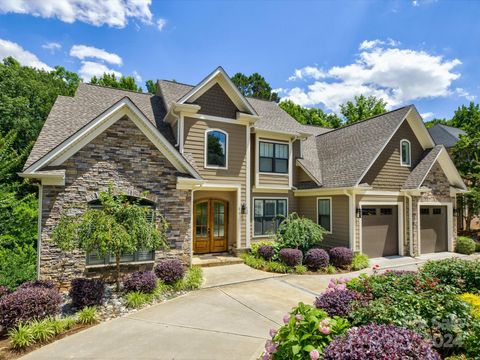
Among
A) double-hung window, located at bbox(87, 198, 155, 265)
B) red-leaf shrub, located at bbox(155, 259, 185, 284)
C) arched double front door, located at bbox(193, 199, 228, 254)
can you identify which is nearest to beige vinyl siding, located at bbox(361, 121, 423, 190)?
arched double front door, located at bbox(193, 199, 228, 254)

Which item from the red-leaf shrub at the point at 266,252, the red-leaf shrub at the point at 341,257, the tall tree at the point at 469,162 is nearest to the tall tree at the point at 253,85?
the tall tree at the point at 469,162

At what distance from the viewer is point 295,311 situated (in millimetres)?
4516

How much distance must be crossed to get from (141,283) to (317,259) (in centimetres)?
706

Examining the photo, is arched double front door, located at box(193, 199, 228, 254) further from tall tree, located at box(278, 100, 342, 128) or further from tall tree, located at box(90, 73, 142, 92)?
tall tree, located at box(278, 100, 342, 128)

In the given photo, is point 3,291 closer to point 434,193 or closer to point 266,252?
point 266,252

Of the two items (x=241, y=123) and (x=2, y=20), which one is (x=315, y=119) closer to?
(x=241, y=123)

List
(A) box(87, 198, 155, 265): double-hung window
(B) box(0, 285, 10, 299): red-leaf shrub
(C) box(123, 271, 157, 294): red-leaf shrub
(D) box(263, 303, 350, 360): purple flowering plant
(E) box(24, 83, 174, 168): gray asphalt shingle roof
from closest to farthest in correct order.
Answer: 1. (D) box(263, 303, 350, 360): purple flowering plant
2. (B) box(0, 285, 10, 299): red-leaf shrub
3. (C) box(123, 271, 157, 294): red-leaf shrub
4. (A) box(87, 198, 155, 265): double-hung window
5. (E) box(24, 83, 174, 168): gray asphalt shingle roof

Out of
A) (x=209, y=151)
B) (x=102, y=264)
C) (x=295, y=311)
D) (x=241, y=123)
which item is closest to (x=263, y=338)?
(x=295, y=311)

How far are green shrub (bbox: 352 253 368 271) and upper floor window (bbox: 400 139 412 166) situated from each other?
232 inches

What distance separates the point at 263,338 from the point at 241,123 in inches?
379

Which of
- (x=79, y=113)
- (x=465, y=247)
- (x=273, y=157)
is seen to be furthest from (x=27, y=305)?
(x=465, y=247)

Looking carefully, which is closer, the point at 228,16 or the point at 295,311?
the point at 295,311

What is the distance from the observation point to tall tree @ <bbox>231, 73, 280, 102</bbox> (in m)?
38.7

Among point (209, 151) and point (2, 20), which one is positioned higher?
point (2, 20)
